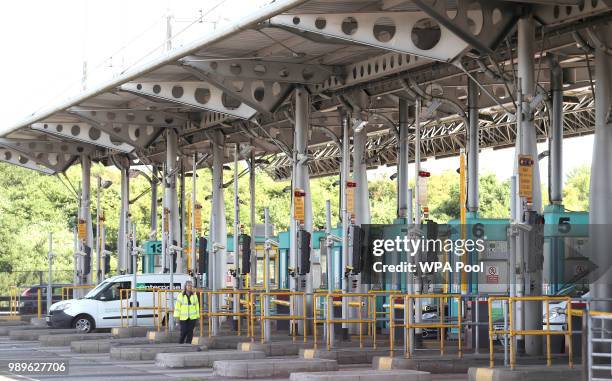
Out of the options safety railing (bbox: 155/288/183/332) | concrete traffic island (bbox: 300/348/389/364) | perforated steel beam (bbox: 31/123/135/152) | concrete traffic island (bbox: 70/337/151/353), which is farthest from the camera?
perforated steel beam (bbox: 31/123/135/152)

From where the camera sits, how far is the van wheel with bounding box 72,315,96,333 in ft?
120

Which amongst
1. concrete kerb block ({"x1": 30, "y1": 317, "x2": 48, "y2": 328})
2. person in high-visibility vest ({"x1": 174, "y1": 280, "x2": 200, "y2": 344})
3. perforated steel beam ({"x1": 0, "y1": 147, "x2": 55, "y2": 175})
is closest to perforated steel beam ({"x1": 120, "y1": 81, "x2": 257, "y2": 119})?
person in high-visibility vest ({"x1": 174, "y1": 280, "x2": 200, "y2": 344})

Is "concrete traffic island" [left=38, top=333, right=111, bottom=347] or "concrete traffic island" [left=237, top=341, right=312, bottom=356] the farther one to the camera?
"concrete traffic island" [left=38, top=333, right=111, bottom=347]

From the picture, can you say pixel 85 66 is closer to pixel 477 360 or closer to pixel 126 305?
pixel 126 305

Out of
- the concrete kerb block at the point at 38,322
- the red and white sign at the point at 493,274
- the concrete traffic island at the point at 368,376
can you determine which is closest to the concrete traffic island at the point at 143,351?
the concrete traffic island at the point at 368,376

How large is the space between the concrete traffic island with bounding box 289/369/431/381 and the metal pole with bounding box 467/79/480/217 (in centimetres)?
777

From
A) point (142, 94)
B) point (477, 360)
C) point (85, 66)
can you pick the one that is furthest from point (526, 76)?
point (85, 66)

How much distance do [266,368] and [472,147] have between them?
7.63m

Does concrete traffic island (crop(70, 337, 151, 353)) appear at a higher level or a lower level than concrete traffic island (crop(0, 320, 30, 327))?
higher

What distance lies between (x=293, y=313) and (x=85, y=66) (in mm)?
10987

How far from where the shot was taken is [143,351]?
26.8 metres

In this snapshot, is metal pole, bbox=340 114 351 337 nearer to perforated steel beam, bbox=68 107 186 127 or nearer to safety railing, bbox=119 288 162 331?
safety railing, bbox=119 288 162 331

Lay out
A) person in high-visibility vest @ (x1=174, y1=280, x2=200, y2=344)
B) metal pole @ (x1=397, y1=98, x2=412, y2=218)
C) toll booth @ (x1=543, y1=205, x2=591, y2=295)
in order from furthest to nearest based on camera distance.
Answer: metal pole @ (x1=397, y1=98, x2=412, y2=218)
toll booth @ (x1=543, y1=205, x2=591, y2=295)
person in high-visibility vest @ (x1=174, y1=280, x2=200, y2=344)

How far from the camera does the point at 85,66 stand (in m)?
35.5
